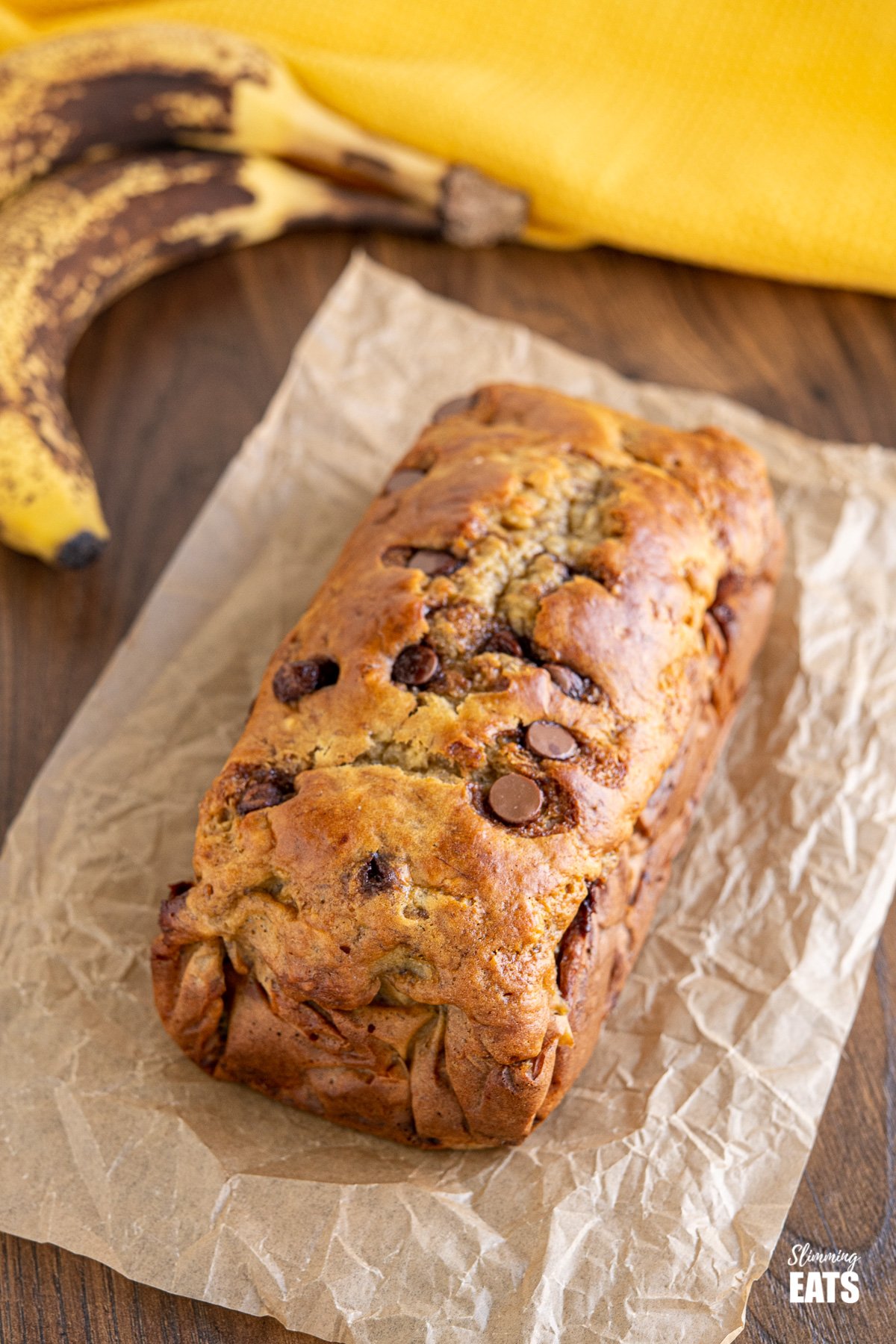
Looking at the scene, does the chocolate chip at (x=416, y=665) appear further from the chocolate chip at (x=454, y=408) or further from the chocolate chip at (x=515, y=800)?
the chocolate chip at (x=454, y=408)

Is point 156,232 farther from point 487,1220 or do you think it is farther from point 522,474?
point 487,1220

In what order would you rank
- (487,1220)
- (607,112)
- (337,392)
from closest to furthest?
(487,1220) → (337,392) → (607,112)

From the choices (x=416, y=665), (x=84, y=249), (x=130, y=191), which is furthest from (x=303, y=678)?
(x=130, y=191)

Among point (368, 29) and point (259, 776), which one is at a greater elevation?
point (368, 29)

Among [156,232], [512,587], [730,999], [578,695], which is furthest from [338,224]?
[730,999]

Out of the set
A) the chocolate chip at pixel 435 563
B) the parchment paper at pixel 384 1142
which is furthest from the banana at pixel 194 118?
the chocolate chip at pixel 435 563

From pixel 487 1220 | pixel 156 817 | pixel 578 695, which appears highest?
pixel 578 695
